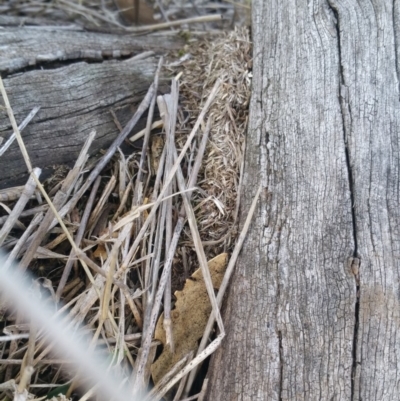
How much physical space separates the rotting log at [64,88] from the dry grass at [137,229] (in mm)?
73

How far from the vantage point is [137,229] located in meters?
1.52

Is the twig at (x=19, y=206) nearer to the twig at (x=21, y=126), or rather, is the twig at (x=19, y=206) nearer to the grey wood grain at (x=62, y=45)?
the twig at (x=21, y=126)

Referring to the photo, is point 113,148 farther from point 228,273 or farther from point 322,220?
point 322,220

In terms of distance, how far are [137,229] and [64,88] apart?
60 centimetres

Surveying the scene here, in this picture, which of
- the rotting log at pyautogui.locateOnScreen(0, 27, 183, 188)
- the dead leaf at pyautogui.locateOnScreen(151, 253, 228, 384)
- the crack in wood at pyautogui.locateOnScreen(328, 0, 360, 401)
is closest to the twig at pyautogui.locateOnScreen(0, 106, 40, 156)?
the rotting log at pyautogui.locateOnScreen(0, 27, 183, 188)

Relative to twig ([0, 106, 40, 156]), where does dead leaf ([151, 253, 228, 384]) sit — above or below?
below

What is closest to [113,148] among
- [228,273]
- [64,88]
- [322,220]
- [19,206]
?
[64,88]

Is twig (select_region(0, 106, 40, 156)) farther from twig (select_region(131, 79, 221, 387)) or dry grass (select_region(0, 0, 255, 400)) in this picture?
twig (select_region(131, 79, 221, 387))

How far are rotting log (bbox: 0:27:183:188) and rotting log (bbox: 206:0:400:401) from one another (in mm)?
521

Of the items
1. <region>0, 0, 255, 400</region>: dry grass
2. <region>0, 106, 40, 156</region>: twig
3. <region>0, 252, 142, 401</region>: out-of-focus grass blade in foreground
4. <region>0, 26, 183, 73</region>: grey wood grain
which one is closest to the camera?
<region>0, 252, 142, 401</region>: out-of-focus grass blade in foreground

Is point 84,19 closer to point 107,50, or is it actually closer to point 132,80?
point 107,50

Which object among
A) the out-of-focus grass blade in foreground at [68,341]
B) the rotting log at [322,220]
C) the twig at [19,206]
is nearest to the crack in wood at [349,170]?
the rotting log at [322,220]

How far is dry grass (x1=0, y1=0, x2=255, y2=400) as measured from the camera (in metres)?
1.33

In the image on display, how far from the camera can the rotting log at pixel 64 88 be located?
1582 millimetres
